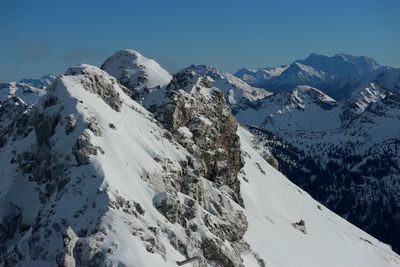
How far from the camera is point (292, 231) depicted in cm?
10900

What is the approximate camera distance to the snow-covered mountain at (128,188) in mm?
56031

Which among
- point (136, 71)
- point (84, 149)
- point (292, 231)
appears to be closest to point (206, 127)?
point (292, 231)

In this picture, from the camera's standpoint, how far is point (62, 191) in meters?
61.0

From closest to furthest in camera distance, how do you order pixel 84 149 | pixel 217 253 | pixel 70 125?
pixel 84 149
pixel 217 253
pixel 70 125

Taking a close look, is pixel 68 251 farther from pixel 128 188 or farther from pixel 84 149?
pixel 84 149

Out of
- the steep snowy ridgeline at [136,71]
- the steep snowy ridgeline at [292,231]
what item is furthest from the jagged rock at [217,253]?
the steep snowy ridgeline at [136,71]

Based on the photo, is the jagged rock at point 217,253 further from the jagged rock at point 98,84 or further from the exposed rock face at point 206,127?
the jagged rock at point 98,84

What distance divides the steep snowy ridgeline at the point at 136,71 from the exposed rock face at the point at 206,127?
21769mm

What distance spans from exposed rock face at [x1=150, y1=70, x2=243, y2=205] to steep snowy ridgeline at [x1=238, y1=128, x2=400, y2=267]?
8899mm

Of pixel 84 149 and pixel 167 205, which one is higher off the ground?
pixel 84 149

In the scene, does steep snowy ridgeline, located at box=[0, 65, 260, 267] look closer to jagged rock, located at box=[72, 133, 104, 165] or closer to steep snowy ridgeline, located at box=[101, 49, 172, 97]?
jagged rock, located at box=[72, 133, 104, 165]

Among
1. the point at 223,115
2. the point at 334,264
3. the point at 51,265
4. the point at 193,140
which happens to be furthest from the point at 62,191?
Answer: the point at 334,264

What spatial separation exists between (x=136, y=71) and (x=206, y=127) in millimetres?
51956

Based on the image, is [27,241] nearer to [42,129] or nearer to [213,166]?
[42,129]
